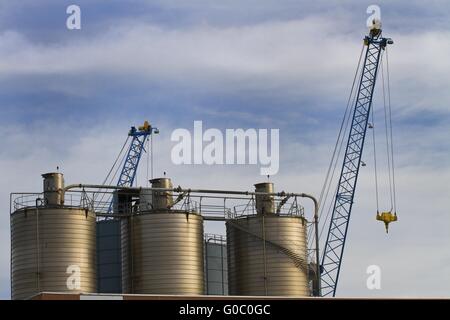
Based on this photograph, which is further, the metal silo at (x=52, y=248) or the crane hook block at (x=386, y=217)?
the crane hook block at (x=386, y=217)

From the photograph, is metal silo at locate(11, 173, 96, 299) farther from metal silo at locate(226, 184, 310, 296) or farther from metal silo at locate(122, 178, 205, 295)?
metal silo at locate(226, 184, 310, 296)

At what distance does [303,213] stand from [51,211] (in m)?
21.9

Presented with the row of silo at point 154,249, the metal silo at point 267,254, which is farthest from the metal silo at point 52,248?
the metal silo at point 267,254

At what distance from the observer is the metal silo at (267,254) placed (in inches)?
3337

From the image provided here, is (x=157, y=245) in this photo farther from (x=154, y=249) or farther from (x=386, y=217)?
(x=386, y=217)

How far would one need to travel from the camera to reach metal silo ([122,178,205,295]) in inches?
3150

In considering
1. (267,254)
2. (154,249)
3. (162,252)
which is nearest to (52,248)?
(154,249)

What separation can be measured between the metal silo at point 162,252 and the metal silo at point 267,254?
468 centimetres

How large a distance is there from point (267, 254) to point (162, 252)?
9546 mm

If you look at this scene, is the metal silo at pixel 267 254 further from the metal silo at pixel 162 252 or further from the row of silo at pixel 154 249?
the metal silo at pixel 162 252

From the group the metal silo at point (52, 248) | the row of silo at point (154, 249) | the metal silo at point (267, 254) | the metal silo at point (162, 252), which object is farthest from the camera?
the metal silo at point (267, 254)

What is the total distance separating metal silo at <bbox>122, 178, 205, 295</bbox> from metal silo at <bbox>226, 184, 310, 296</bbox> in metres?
4.68

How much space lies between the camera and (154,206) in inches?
3280
